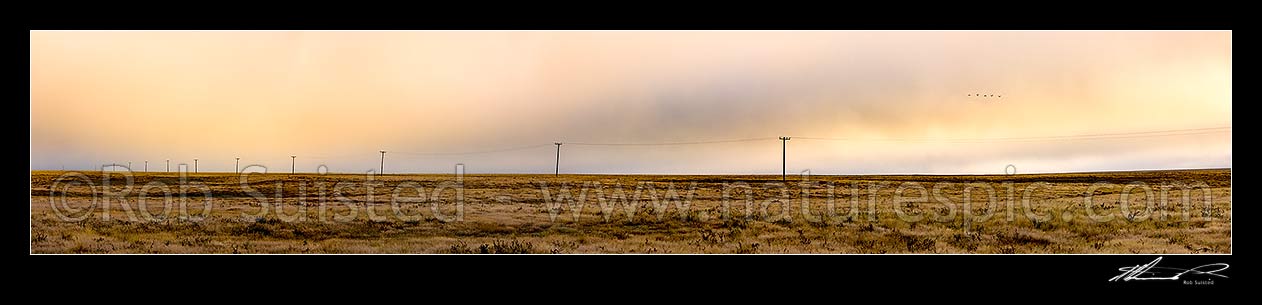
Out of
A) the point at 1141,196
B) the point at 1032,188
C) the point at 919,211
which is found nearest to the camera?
the point at 919,211

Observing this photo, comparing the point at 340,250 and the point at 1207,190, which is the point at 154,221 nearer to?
the point at 340,250

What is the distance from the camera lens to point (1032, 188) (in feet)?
161

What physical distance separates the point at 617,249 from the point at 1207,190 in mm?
36164

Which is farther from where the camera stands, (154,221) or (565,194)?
(565,194)

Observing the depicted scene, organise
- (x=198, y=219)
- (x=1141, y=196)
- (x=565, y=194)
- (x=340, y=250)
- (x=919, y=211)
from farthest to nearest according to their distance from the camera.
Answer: (x=565, y=194) < (x=1141, y=196) < (x=919, y=211) < (x=198, y=219) < (x=340, y=250)

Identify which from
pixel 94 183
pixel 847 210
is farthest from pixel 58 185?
pixel 847 210

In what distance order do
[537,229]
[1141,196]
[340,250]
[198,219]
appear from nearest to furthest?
[340,250]
[537,229]
[198,219]
[1141,196]

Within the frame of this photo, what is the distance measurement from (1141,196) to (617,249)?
31.8m

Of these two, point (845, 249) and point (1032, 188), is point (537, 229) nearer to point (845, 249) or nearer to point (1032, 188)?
point (845, 249)

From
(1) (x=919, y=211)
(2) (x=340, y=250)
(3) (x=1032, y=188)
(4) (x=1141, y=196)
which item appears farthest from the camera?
(3) (x=1032, y=188)

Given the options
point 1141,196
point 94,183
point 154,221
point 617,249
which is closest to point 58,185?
point 94,183
